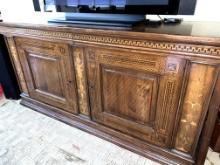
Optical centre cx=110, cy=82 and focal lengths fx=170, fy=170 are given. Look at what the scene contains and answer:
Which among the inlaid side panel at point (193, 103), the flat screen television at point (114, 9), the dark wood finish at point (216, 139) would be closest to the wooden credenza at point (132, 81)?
the inlaid side panel at point (193, 103)

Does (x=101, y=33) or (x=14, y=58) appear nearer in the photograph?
(x=101, y=33)

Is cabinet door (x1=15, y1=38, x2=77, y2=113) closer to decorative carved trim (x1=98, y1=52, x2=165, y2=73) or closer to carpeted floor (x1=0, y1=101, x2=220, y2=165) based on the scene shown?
carpeted floor (x1=0, y1=101, x2=220, y2=165)

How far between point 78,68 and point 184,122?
747mm

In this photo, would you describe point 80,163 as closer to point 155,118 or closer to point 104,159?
point 104,159

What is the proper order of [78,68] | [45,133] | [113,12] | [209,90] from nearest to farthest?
[209,90] → [113,12] → [78,68] → [45,133]

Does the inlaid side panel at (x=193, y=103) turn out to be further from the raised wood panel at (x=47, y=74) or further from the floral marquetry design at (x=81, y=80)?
the raised wood panel at (x=47, y=74)

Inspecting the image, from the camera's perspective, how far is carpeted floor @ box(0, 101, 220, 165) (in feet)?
3.93

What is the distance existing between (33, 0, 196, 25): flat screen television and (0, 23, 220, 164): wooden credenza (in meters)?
0.11

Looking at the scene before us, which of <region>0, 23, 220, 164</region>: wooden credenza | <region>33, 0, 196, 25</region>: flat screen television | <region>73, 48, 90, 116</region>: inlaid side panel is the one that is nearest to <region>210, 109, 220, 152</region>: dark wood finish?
<region>0, 23, 220, 164</region>: wooden credenza

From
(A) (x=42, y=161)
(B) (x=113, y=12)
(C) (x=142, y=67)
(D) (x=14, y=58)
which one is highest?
(B) (x=113, y=12)

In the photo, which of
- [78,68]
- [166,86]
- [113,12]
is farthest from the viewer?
[78,68]

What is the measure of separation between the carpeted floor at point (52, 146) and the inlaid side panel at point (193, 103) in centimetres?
29

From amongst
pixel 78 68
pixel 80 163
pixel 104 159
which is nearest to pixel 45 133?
pixel 80 163

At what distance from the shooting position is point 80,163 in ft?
3.87
